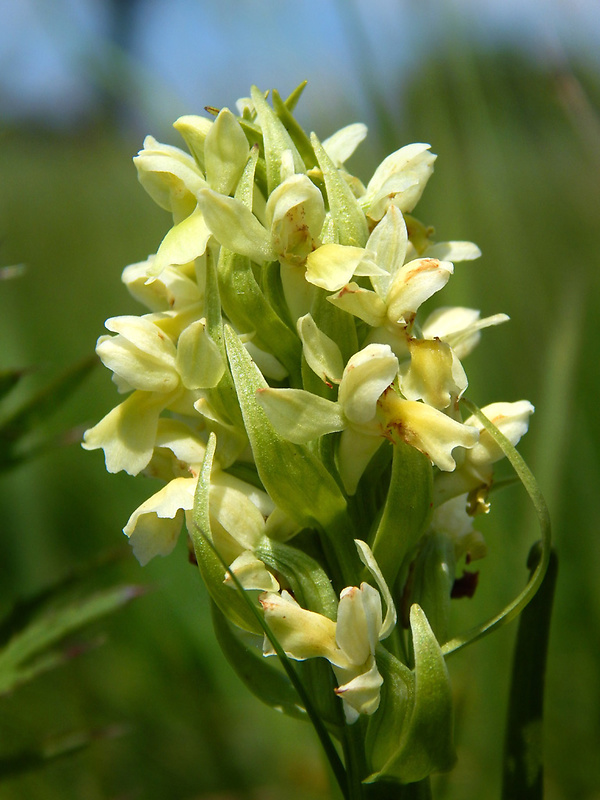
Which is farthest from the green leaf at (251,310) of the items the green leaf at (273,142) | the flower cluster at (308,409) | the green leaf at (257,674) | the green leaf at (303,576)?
the green leaf at (257,674)

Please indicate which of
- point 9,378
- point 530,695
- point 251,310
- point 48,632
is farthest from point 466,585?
point 9,378

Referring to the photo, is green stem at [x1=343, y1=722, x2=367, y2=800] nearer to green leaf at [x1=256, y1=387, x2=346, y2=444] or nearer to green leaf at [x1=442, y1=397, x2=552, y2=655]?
green leaf at [x1=442, y1=397, x2=552, y2=655]

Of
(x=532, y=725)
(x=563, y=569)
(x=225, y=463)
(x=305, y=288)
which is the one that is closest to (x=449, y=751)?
(x=532, y=725)

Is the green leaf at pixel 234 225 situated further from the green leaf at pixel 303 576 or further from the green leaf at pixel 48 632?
the green leaf at pixel 48 632

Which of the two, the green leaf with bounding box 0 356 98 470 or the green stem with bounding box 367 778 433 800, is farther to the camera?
the green leaf with bounding box 0 356 98 470

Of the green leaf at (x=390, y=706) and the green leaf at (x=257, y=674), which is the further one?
the green leaf at (x=257, y=674)

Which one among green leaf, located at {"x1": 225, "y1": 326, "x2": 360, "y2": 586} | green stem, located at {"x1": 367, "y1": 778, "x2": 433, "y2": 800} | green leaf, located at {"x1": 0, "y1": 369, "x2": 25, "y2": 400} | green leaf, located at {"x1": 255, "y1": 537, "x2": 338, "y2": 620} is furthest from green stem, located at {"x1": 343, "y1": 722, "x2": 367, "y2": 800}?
green leaf, located at {"x1": 0, "y1": 369, "x2": 25, "y2": 400}

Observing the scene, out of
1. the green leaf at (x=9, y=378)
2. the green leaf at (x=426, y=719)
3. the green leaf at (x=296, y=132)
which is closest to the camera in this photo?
the green leaf at (x=426, y=719)
